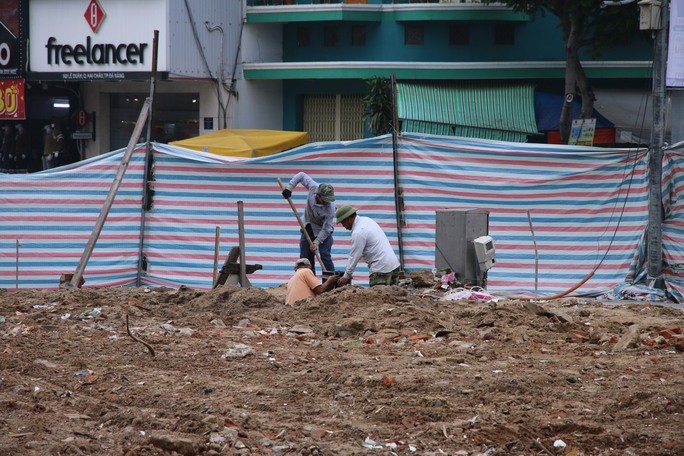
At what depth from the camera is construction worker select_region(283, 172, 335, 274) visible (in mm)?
13398

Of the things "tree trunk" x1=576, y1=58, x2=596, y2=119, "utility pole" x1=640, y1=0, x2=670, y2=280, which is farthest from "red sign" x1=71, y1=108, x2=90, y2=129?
"utility pole" x1=640, y1=0, x2=670, y2=280

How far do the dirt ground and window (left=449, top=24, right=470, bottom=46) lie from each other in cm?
1526

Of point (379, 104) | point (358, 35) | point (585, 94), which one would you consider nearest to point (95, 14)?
point (358, 35)

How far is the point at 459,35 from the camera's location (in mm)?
26391

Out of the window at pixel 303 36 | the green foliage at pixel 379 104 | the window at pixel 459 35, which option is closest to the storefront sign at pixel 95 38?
the window at pixel 303 36

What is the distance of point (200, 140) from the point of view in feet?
73.5

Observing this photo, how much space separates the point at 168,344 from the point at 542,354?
3457 mm

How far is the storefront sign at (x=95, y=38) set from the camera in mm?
24828

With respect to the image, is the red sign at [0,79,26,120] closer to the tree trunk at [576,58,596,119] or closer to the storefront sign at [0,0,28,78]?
the storefront sign at [0,0,28,78]

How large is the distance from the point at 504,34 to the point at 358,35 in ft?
12.3

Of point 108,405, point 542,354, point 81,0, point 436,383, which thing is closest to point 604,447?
point 436,383

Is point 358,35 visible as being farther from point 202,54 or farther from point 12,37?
point 12,37

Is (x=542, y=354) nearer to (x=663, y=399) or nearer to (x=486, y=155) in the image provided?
(x=663, y=399)

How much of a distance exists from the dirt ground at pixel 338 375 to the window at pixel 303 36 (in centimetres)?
1645
